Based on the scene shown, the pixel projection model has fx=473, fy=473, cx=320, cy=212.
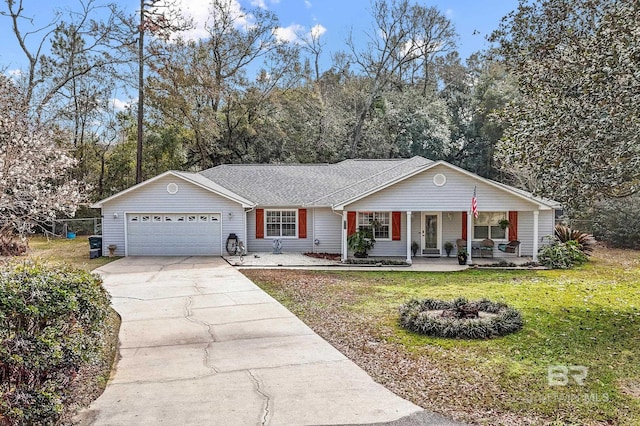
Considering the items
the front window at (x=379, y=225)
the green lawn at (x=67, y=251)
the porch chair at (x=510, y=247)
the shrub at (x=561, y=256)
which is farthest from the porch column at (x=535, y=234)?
the green lawn at (x=67, y=251)

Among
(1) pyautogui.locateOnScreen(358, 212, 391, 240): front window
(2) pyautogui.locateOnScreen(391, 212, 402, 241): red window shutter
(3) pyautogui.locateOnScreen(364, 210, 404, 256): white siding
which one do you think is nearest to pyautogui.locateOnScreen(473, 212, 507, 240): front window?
(3) pyautogui.locateOnScreen(364, 210, 404, 256): white siding

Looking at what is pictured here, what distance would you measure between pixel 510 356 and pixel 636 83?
4729 millimetres

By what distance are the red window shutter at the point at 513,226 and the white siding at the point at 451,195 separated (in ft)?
3.71

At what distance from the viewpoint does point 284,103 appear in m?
33.0

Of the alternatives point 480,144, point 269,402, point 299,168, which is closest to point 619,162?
point 269,402

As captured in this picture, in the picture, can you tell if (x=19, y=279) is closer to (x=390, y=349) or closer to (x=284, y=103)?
(x=390, y=349)

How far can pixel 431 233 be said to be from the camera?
19.2 meters

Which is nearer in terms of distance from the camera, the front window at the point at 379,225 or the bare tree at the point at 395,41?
the front window at the point at 379,225

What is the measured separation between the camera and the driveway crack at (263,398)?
498 centimetres

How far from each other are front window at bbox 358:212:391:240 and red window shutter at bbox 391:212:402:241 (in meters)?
0.17

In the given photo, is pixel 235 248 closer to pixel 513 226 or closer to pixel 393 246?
pixel 393 246

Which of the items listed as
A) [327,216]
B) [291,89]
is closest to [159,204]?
[327,216]

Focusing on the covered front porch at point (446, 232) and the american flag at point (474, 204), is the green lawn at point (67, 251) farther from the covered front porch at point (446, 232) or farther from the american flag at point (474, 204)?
the american flag at point (474, 204)

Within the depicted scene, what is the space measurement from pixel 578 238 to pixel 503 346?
44.5 feet
